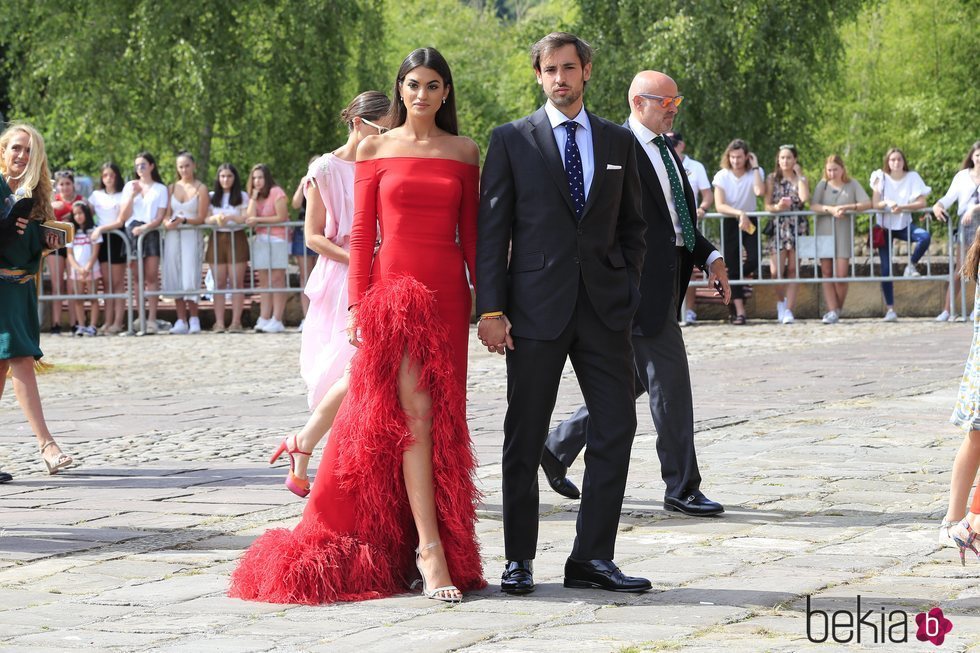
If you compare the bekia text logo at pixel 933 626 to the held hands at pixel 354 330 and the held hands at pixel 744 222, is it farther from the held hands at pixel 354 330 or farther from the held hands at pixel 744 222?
the held hands at pixel 744 222

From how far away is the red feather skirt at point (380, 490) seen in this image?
18.4ft

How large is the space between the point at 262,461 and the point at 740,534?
323cm

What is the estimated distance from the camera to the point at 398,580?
571 cm

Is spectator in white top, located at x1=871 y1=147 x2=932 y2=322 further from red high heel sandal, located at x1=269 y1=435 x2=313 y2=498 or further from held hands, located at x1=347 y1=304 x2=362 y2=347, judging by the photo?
held hands, located at x1=347 y1=304 x2=362 y2=347

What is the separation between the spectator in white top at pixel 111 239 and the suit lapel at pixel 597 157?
14.4m

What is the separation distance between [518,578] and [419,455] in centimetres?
53

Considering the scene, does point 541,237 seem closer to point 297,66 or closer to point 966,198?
point 966,198

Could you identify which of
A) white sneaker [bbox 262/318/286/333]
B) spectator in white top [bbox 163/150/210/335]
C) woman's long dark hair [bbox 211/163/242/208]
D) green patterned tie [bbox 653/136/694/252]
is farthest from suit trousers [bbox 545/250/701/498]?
woman's long dark hair [bbox 211/163/242/208]

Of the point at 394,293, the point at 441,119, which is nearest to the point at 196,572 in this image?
the point at 394,293

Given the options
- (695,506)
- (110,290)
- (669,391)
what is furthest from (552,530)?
(110,290)

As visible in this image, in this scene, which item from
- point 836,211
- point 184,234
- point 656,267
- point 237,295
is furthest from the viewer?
point 237,295

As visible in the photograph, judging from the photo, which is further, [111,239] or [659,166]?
[111,239]

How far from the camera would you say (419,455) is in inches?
224

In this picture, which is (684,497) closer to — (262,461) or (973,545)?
(973,545)
